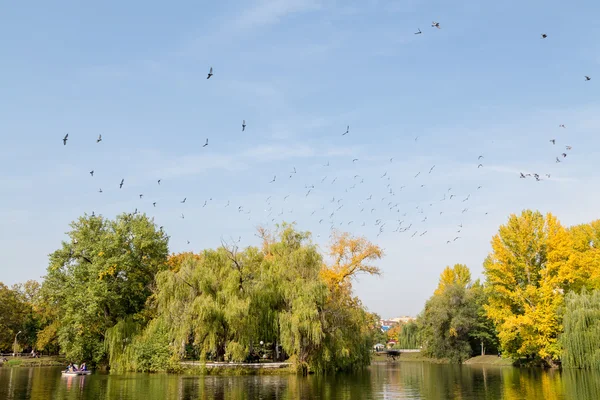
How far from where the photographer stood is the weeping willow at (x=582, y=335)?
4228cm

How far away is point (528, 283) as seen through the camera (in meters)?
52.8

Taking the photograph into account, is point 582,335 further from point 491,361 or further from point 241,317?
point 241,317

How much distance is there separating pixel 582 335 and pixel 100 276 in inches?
1755

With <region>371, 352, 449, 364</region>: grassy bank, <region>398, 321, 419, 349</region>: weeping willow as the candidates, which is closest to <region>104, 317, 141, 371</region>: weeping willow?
<region>371, 352, 449, 364</region>: grassy bank

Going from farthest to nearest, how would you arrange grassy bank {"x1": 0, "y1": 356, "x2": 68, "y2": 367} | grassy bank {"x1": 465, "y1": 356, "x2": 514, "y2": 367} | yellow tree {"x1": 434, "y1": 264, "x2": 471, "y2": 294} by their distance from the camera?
yellow tree {"x1": 434, "y1": 264, "x2": 471, "y2": 294}
grassy bank {"x1": 0, "y1": 356, "x2": 68, "y2": 367}
grassy bank {"x1": 465, "y1": 356, "x2": 514, "y2": 367}

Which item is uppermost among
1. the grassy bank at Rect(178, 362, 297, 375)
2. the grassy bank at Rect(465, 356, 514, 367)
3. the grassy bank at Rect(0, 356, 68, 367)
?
the grassy bank at Rect(178, 362, 297, 375)

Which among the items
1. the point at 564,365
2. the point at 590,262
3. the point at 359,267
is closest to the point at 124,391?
the point at 359,267

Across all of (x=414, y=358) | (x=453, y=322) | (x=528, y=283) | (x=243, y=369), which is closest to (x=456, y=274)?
(x=414, y=358)

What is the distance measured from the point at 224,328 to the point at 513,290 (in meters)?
31.2

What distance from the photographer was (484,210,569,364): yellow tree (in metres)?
49.1

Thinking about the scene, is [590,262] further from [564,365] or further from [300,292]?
[300,292]

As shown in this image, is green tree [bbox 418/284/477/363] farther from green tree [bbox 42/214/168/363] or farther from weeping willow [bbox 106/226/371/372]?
green tree [bbox 42/214/168/363]

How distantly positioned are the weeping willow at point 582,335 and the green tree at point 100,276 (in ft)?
128

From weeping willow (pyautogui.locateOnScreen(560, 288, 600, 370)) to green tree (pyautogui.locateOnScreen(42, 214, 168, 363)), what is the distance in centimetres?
3915
